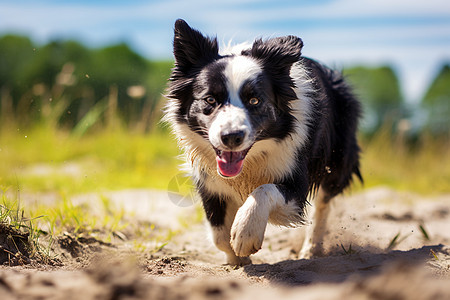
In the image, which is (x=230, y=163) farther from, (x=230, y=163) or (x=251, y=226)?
(x=251, y=226)

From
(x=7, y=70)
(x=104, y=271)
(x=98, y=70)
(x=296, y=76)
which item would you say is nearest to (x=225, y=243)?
(x=296, y=76)

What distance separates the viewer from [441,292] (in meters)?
1.74

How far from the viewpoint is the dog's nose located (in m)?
2.94

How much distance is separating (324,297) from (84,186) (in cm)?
460

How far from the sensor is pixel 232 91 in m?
3.24

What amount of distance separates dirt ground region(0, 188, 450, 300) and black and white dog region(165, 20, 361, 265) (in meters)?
0.36

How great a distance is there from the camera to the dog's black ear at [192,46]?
355 cm

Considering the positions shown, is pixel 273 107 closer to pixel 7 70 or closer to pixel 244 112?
pixel 244 112

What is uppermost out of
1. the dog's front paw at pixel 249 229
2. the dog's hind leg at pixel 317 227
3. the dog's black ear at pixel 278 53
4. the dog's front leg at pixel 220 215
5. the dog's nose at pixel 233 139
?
the dog's black ear at pixel 278 53

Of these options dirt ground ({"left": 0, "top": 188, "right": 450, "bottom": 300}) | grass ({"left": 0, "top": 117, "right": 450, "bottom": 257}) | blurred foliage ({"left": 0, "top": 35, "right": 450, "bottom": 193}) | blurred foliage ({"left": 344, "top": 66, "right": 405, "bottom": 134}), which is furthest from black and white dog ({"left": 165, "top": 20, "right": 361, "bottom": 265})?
blurred foliage ({"left": 344, "top": 66, "right": 405, "bottom": 134})

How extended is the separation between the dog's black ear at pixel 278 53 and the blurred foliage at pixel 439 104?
8223 mm

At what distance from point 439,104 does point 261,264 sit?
40.8ft

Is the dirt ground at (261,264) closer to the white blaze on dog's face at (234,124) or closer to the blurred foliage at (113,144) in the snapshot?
the white blaze on dog's face at (234,124)

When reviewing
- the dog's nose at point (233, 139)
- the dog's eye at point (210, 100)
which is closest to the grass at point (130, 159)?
the dog's eye at point (210, 100)
